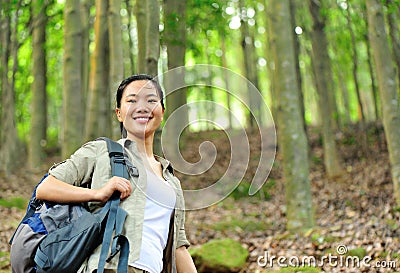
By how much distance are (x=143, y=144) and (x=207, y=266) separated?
13.9ft

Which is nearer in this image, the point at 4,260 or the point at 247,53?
the point at 4,260

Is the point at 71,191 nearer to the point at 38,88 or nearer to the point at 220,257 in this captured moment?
the point at 220,257

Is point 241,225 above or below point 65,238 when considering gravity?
below

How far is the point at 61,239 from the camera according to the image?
2320 mm

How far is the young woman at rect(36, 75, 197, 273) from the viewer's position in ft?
8.00

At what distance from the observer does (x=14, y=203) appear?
10.4 meters

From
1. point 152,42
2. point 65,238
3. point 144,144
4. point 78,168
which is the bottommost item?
point 65,238

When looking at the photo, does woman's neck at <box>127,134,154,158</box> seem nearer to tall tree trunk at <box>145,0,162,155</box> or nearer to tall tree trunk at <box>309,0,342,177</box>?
tall tree trunk at <box>145,0,162,155</box>

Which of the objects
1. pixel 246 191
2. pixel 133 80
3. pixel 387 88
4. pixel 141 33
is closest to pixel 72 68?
pixel 141 33

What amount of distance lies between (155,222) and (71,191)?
489mm

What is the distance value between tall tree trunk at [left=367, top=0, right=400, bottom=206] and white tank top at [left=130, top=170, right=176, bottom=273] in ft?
22.0

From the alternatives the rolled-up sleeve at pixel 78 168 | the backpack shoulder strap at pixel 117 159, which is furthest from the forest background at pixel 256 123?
the rolled-up sleeve at pixel 78 168

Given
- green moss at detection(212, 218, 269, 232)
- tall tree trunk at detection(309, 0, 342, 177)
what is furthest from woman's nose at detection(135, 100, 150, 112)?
tall tree trunk at detection(309, 0, 342, 177)

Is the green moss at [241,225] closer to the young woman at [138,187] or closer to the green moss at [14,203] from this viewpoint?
the green moss at [14,203]
